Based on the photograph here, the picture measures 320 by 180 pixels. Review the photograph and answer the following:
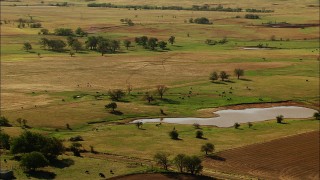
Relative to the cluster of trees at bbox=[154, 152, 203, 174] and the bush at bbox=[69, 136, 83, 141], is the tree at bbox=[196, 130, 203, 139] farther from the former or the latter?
the bush at bbox=[69, 136, 83, 141]

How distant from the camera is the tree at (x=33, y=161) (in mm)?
58469

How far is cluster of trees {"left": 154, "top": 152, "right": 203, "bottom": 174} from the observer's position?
195 feet

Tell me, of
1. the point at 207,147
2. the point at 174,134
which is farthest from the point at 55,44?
the point at 207,147

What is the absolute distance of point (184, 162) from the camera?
196 ft

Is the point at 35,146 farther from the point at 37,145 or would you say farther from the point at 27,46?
the point at 27,46

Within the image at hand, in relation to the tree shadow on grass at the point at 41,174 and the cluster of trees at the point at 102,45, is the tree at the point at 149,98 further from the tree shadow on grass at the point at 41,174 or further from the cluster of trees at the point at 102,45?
the cluster of trees at the point at 102,45

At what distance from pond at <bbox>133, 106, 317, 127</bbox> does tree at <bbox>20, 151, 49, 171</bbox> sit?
2838 cm

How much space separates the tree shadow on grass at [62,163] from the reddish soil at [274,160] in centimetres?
1672

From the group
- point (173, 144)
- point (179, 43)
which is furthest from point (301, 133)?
point (179, 43)

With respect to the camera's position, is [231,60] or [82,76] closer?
[82,76]

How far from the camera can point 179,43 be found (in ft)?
579

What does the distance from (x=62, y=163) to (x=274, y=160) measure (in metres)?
26.6

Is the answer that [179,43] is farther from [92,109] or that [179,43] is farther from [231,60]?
[92,109]

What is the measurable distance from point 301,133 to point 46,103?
150 ft
